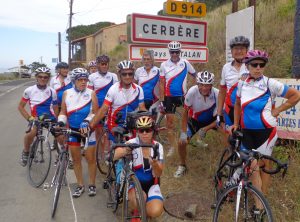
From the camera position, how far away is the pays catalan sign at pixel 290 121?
5.00m

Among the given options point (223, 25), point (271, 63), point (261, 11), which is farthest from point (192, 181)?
point (223, 25)

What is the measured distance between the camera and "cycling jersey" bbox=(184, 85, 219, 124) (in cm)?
570

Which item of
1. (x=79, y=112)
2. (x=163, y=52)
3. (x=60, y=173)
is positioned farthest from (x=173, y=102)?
(x=60, y=173)

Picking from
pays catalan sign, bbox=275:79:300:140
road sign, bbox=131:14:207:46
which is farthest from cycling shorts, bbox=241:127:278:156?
road sign, bbox=131:14:207:46

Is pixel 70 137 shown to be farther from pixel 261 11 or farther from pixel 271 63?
pixel 261 11

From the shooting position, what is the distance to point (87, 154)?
215 inches

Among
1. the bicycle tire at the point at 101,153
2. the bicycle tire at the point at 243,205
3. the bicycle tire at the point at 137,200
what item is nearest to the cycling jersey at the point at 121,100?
the bicycle tire at the point at 101,153

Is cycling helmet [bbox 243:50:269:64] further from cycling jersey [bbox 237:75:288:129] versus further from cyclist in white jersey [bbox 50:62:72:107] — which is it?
cyclist in white jersey [bbox 50:62:72:107]

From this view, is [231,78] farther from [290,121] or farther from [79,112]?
[79,112]

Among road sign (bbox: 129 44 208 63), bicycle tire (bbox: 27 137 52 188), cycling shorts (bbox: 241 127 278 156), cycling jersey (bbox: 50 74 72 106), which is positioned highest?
road sign (bbox: 129 44 208 63)

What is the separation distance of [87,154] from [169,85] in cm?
253

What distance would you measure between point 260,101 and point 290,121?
1.54 meters

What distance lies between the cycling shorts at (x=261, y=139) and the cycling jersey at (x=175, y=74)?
3.21 metres

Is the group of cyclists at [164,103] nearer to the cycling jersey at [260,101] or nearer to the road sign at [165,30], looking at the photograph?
the cycling jersey at [260,101]
